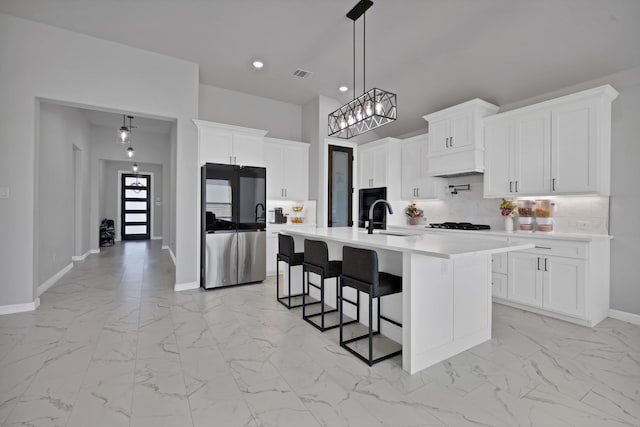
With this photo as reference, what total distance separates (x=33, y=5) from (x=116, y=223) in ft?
27.1

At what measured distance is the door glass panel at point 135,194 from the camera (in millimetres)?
10281

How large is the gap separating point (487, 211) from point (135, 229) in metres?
10.7

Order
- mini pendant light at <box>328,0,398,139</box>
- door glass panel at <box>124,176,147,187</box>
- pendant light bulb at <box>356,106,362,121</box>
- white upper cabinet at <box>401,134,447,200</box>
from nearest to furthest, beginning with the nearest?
mini pendant light at <box>328,0,398,139</box>
pendant light bulb at <box>356,106,362,121</box>
white upper cabinet at <box>401,134,447,200</box>
door glass panel at <box>124,176,147,187</box>

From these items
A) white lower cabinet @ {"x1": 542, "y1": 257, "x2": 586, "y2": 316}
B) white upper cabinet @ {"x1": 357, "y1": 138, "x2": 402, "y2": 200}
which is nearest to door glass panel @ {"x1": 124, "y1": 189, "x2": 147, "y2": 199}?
white upper cabinet @ {"x1": 357, "y1": 138, "x2": 402, "y2": 200}

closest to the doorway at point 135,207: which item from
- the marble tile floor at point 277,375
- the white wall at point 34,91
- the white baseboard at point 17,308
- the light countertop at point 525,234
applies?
the white wall at point 34,91

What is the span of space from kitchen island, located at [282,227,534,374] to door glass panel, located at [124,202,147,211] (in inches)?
387

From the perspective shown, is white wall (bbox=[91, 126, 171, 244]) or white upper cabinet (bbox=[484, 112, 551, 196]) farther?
white wall (bbox=[91, 126, 171, 244])

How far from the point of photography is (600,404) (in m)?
1.83

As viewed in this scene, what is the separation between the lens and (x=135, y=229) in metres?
10.5

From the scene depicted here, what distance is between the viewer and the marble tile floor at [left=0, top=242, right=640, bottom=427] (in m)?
1.71

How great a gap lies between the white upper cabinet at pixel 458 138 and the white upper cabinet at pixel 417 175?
0.99 feet

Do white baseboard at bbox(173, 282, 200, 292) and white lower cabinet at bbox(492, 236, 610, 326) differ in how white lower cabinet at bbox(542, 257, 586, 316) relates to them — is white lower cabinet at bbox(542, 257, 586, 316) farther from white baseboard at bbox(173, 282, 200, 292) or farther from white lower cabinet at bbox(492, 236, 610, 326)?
white baseboard at bbox(173, 282, 200, 292)

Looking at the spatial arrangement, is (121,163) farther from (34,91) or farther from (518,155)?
(518,155)

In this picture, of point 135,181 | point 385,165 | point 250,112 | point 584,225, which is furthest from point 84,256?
point 584,225
